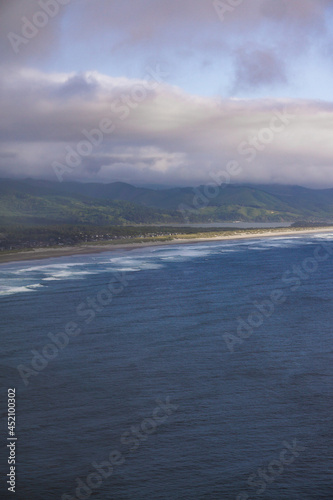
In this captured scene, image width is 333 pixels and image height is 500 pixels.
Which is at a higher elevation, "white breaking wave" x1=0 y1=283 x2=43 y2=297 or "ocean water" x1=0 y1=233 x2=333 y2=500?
"white breaking wave" x1=0 y1=283 x2=43 y2=297

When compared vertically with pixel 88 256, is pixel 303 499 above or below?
below

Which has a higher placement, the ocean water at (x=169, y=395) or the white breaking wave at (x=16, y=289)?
the white breaking wave at (x=16, y=289)

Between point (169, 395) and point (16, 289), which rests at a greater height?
point (16, 289)

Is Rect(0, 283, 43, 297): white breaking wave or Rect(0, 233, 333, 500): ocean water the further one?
Rect(0, 283, 43, 297): white breaking wave

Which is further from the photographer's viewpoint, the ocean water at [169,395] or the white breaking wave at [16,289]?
the white breaking wave at [16,289]

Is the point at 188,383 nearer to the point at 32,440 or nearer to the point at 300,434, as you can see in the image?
the point at 300,434

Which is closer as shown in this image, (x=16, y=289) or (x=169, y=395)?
(x=169, y=395)

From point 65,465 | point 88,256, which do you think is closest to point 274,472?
point 65,465

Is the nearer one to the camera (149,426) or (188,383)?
(149,426)
